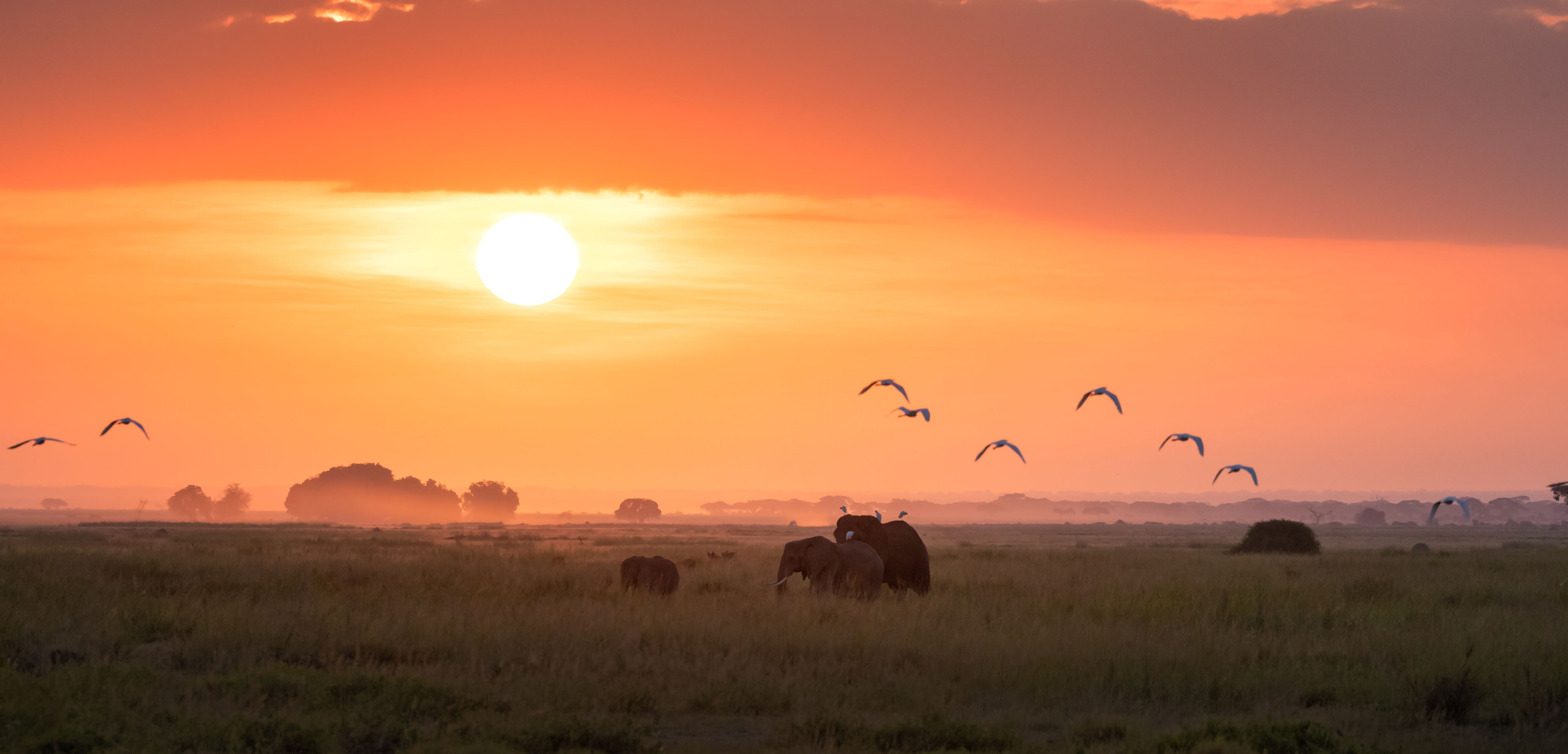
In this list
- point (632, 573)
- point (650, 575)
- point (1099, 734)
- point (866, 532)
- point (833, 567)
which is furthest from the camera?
point (866, 532)

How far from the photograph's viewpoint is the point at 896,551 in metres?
28.5

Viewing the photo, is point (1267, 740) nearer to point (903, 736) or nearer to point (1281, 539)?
point (903, 736)

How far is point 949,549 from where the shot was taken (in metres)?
58.6

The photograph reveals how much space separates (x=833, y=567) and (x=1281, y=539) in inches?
1382

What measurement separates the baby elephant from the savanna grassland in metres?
0.51

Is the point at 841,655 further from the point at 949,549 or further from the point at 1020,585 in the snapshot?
the point at 949,549

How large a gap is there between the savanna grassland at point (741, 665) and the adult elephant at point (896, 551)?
116 centimetres

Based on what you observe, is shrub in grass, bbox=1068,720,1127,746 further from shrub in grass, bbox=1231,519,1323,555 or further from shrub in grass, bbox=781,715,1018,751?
shrub in grass, bbox=1231,519,1323,555

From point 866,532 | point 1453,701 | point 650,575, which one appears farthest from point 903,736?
point 866,532

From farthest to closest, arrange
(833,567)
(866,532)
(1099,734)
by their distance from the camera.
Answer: (866,532) < (833,567) < (1099,734)

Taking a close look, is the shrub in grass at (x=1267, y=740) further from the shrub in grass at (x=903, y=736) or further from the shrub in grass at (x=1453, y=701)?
the shrub in grass at (x=1453, y=701)

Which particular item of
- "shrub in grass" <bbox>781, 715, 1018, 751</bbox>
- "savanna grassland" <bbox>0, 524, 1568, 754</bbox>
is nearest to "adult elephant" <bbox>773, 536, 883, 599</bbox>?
"savanna grassland" <bbox>0, 524, 1568, 754</bbox>

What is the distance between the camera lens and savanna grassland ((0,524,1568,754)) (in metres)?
12.1

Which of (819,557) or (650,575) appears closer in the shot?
(819,557)
